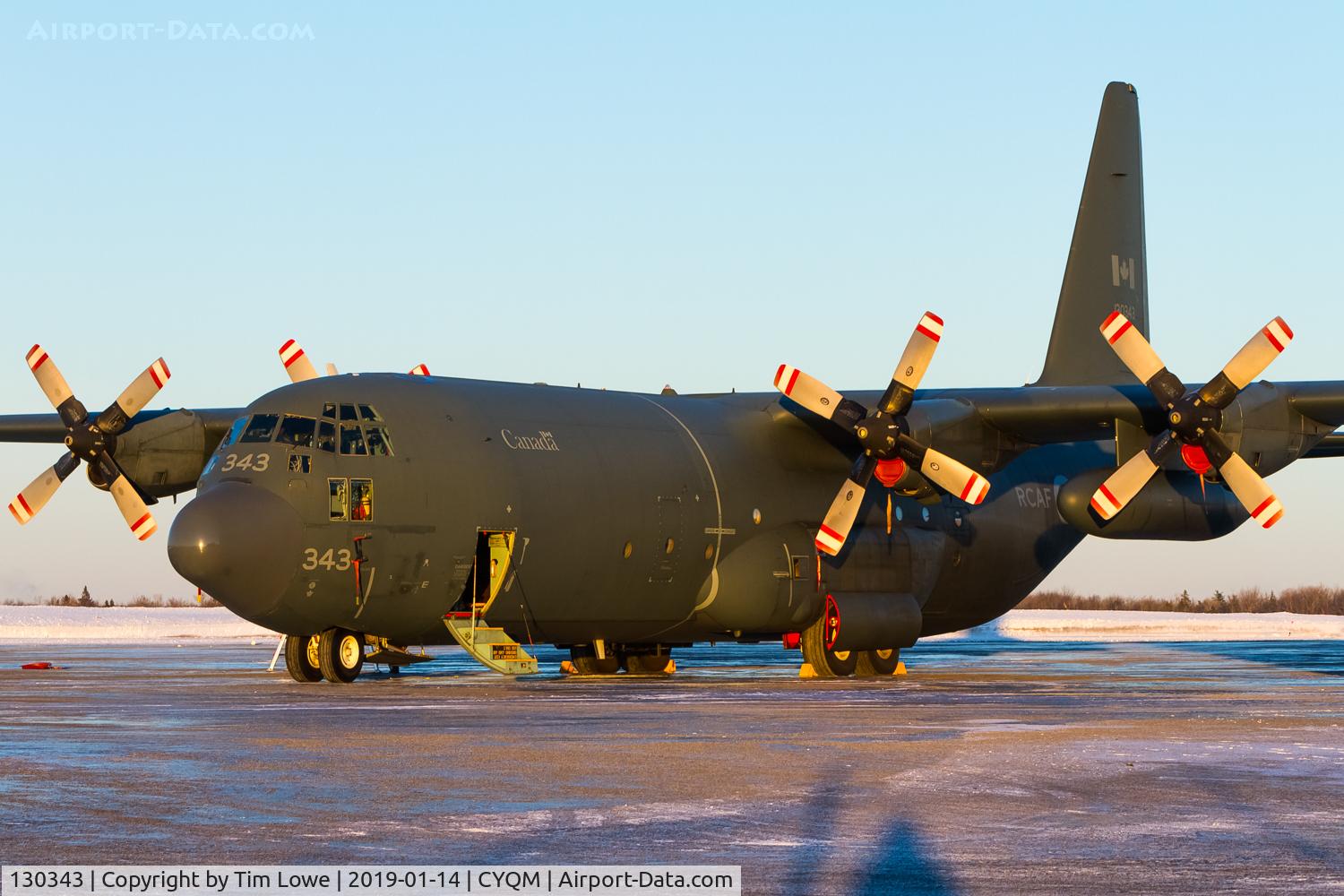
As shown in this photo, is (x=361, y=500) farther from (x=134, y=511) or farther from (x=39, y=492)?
(x=39, y=492)

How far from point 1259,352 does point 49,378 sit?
1827 centimetres

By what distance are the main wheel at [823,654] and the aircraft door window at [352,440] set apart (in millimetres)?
8248

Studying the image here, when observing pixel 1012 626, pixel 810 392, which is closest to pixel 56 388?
pixel 810 392

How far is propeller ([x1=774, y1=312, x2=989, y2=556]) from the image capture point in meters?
23.9

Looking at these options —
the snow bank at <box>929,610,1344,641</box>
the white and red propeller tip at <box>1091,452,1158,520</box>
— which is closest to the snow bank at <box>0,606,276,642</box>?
the snow bank at <box>929,610,1344,641</box>

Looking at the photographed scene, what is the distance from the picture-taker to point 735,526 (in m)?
25.0

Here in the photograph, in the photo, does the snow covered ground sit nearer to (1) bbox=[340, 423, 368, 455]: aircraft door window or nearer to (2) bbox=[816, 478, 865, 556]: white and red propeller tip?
(2) bbox=[816, 478, 865, 556]: white and red propeller tip

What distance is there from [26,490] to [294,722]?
43.7 feet

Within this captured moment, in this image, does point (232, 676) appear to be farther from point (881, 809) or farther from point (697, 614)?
point (881, 809)

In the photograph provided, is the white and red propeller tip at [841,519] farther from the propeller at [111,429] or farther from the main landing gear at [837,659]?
the propeller at [111,429]

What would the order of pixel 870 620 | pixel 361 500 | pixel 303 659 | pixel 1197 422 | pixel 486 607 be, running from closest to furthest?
pixel 361 500 < pixel 486 607 < pixel 303 659 < pixel 1197 422 < pixel 870 620

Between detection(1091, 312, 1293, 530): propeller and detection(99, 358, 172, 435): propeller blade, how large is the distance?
14.2m

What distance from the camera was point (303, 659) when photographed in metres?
22.3

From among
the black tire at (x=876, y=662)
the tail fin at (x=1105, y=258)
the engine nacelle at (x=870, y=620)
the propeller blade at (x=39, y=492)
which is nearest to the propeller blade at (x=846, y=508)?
the engine nacelle at (x=870, y=620)
